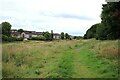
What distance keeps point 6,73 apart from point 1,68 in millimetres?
591

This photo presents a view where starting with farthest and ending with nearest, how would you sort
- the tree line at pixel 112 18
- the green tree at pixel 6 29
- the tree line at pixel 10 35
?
the green tree at pixel 6 29 → the tree line at pixel 10 35 → the tree line at pixel 112 18

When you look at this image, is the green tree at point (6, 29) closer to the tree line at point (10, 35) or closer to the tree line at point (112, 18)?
the tree line at point (10, 35)

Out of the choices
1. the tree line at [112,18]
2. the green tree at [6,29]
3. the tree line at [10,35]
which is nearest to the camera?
the tree line at [112,18]

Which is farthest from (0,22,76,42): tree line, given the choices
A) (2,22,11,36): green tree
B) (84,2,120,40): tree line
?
(84,2,120,40): tree line

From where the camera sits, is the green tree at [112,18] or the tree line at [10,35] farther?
the tree line at [10,35]

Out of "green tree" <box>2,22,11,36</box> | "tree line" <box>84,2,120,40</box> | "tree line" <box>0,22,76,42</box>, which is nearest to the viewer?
"tree line" <box>84,2,120,40</box>

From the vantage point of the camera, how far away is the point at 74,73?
49.7ft

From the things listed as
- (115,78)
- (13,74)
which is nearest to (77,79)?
(115,78)

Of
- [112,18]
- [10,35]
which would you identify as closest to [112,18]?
[112,18]

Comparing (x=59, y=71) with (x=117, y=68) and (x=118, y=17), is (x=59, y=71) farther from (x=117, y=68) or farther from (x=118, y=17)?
(x=118, y=17)

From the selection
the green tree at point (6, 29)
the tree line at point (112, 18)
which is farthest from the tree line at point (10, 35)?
the tree line at point (112, 18)

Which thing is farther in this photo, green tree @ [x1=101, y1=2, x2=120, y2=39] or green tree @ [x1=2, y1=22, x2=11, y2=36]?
green tree @ [x1=2, y1=22, x2=11, y2=36]

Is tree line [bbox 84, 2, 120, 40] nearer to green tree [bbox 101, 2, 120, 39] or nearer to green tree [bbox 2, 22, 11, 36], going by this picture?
green tree [bbox 101, 2, 120, 39]

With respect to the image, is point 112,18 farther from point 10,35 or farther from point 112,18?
point 10,35
